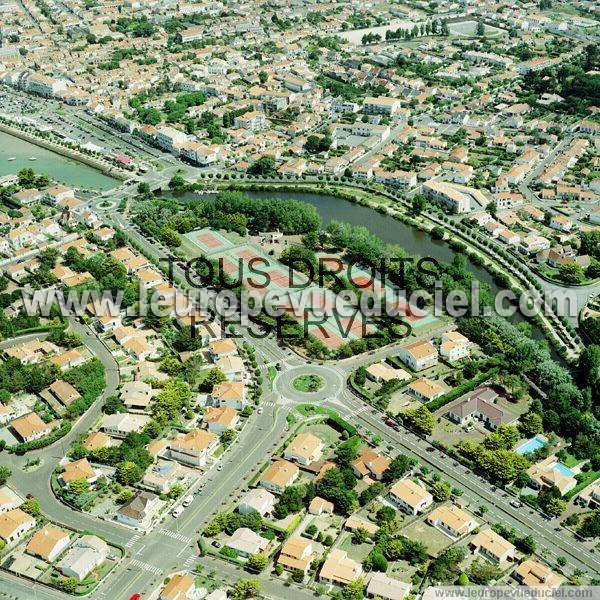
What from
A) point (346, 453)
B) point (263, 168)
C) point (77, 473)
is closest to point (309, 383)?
point (346, 453)

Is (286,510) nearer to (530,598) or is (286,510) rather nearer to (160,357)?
(530,598)

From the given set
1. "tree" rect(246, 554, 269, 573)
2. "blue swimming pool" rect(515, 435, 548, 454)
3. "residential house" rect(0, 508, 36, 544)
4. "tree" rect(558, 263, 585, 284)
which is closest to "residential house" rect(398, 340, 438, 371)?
"blue swimming pool" rect(515, 435, 548, 454)

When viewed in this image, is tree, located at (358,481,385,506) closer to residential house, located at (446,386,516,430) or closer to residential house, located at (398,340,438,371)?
residential house, located at (446,386,516,430)

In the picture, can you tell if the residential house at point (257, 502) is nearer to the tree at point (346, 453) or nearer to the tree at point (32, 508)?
the tree at point (346, 453)

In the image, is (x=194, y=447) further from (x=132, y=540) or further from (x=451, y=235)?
(x=451, y=235)

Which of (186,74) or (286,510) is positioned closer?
(286,510)

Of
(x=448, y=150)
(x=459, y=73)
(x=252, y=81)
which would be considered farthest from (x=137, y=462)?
(x=459, y=73)
